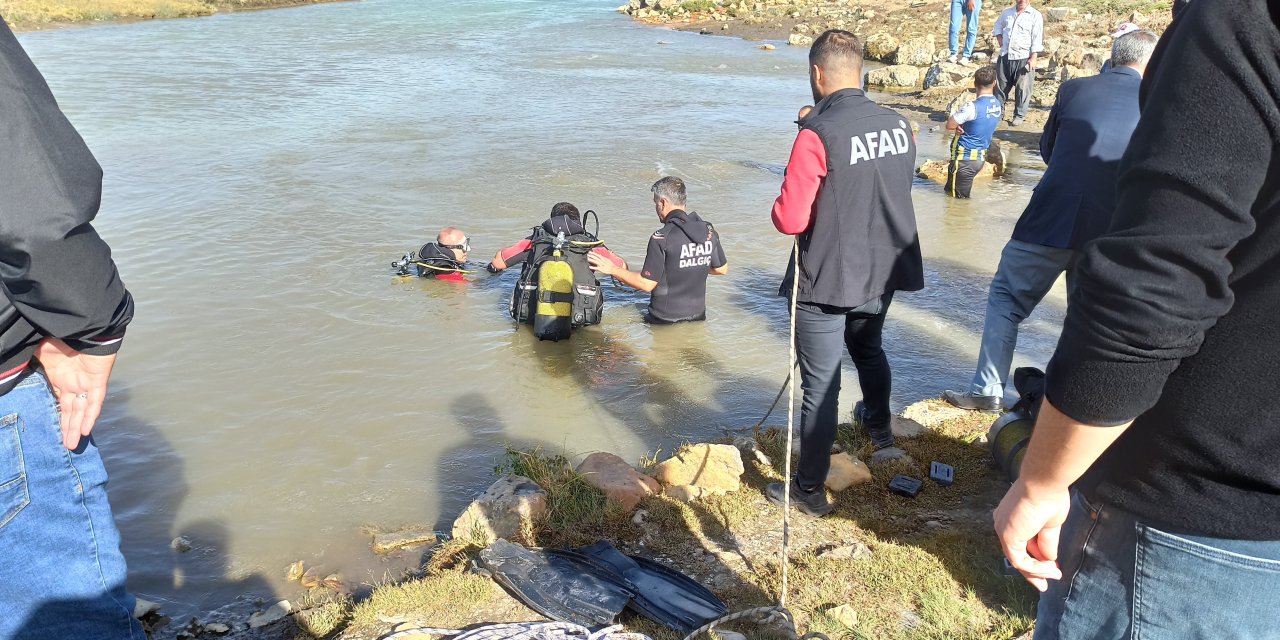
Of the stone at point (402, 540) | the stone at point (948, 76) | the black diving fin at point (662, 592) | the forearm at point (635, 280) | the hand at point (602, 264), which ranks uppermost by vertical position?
the stone at point (948, 76)

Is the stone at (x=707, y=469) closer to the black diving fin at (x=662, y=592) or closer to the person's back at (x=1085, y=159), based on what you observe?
the black diving fin at (x=662, y=592)

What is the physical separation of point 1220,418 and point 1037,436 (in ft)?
0.92

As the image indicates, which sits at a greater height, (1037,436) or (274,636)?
(1037,436)

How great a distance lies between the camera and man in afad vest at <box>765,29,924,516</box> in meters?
3.71

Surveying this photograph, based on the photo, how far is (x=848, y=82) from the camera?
3.85 metres

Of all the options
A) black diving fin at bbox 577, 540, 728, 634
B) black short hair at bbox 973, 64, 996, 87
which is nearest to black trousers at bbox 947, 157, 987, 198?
black short hair at bbox 973, 64, 996, 87

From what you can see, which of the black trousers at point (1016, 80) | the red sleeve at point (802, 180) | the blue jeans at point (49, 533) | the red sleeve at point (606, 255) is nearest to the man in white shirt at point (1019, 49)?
the black trousers at point (1016, 80)

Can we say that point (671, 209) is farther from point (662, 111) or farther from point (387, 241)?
point (662, 111)

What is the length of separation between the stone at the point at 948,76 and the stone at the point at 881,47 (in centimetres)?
543

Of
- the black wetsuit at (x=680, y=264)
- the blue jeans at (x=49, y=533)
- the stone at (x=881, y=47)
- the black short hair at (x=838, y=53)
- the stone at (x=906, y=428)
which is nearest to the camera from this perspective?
the blue jeans at (x=49, y=533)

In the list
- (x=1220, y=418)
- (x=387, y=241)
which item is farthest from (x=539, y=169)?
(x=1220, y=418)

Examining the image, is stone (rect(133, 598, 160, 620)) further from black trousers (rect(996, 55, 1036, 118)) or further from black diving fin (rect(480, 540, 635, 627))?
black trousers (rect(996, 55, 1036, 118))

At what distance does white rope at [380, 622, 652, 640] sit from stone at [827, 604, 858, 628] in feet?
2.49

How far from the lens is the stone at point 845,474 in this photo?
4.40 m
